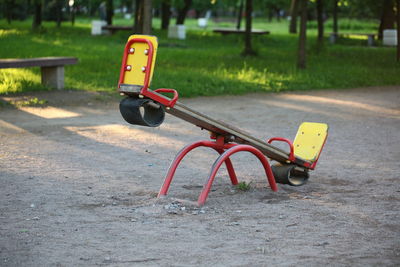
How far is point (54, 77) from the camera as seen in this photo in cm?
1386

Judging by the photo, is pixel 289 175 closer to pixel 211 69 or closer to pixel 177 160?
pixel 177 160

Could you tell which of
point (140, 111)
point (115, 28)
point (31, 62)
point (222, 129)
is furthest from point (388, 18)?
point (140, 111)

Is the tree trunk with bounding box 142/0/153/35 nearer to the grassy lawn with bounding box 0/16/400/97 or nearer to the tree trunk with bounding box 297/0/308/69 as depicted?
the grassy lawn with bounding box 0/16/400/97

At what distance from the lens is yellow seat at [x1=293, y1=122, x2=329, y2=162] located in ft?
23.7

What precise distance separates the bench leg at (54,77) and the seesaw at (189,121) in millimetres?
7586

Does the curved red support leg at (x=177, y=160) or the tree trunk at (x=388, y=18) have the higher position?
the tree trunk at (x=388, y=18)

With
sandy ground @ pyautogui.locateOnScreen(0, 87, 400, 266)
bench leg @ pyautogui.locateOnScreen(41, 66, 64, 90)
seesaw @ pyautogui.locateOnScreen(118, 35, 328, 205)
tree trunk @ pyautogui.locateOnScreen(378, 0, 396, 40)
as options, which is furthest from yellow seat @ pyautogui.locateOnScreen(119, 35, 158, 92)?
tree trunk @ pyautogui.locateOnScreen(378, 0, 396, 40)

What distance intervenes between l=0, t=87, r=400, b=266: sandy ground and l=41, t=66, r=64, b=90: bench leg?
293cm

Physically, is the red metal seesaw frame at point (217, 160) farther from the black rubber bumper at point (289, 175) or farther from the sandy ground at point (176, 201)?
the black rubber bumper at point (289, 175)

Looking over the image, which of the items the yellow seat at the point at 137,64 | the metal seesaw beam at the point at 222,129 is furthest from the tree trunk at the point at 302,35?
the yellow seat at the point at 137,64

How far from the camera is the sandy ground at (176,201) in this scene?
15.7 feet

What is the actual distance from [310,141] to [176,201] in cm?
199

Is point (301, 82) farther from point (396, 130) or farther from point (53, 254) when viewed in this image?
point (53, 254)

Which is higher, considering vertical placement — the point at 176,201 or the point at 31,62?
the point at 31,62
